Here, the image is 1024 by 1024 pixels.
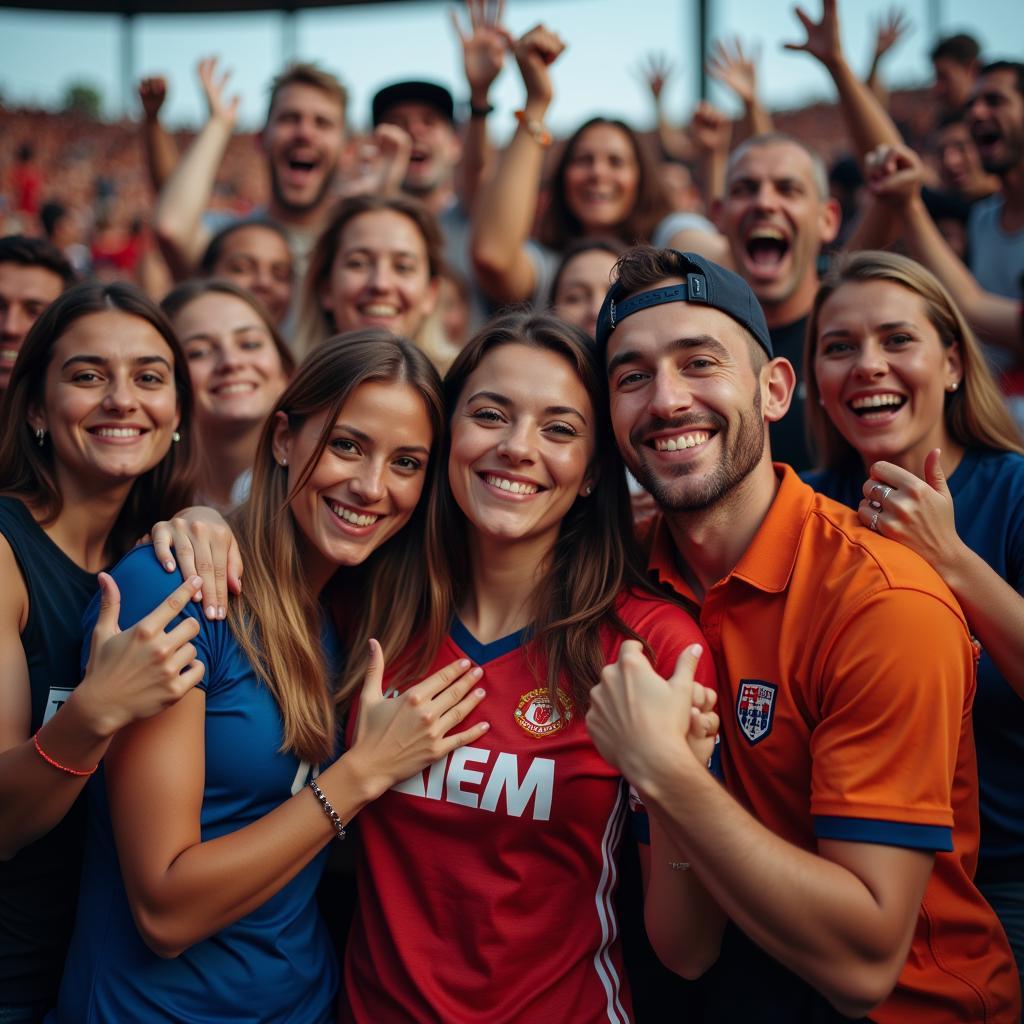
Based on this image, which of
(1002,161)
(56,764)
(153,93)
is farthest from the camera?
(153,93)

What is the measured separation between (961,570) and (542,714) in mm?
1149

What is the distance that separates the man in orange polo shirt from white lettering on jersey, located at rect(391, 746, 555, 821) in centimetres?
35

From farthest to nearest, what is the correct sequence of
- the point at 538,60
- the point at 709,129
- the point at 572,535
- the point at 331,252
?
the point at 709,129 < the point at 331,252 < the point at 538,60 < the point at 572,535

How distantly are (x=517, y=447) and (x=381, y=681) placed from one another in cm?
76

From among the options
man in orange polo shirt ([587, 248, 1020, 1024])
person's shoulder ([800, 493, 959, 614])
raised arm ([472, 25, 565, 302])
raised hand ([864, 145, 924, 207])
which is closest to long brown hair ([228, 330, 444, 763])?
man in orange polo shirt ([587, 248, 1020, 1024])

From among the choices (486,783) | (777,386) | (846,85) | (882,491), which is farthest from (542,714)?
(846,85)

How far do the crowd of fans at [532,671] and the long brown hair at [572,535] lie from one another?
1 cm

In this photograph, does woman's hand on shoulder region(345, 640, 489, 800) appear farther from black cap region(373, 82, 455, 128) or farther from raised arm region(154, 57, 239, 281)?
black cap region(373, 82, 455, 128)

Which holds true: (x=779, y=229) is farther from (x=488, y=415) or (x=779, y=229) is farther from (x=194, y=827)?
(x=194, y=827)

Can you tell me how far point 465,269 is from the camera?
5.63m

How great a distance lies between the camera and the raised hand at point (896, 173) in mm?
3873

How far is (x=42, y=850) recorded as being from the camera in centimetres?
273

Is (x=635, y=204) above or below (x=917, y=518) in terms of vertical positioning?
above

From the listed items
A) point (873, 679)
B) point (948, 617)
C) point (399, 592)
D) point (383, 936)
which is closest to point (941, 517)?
point (948, 617)
